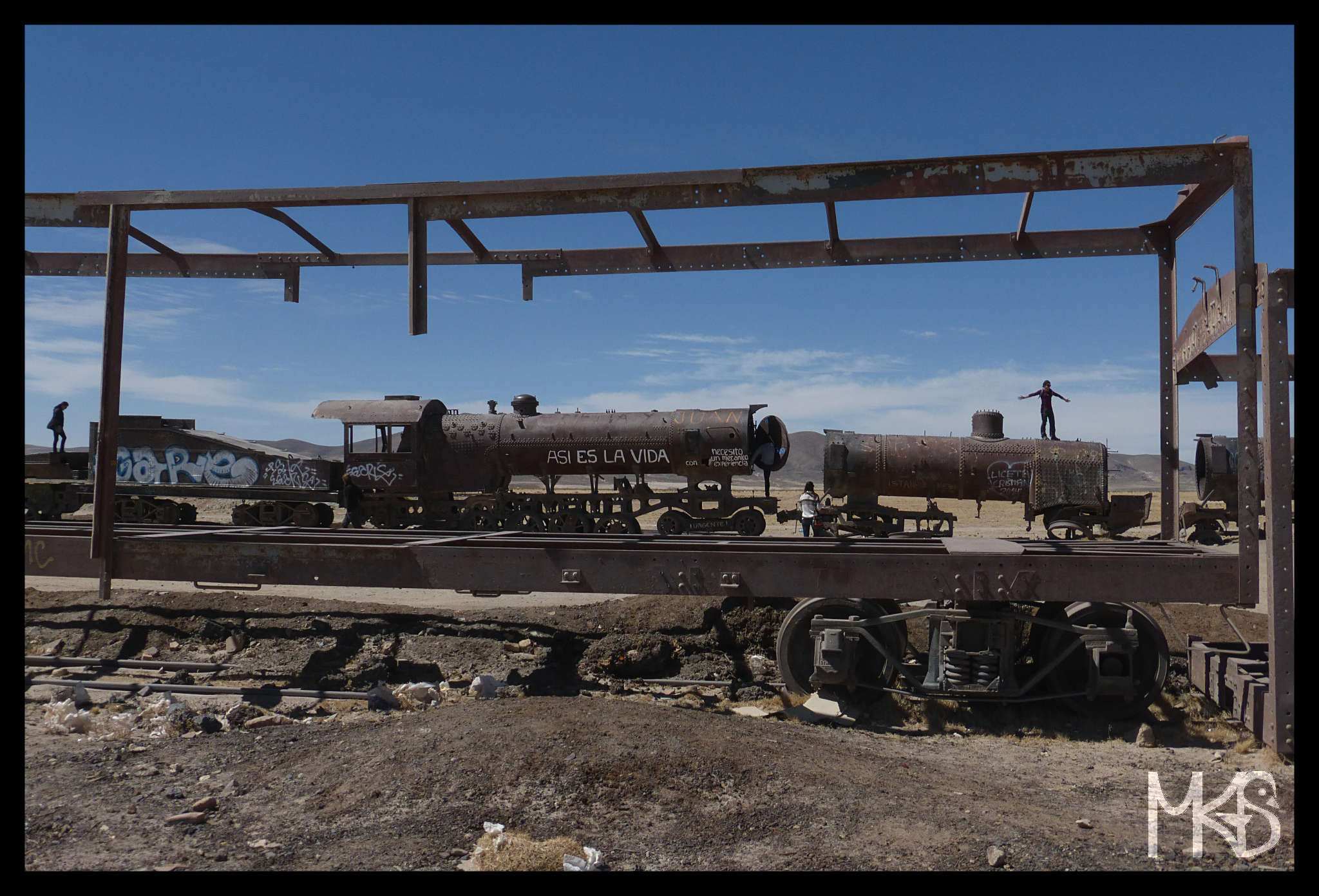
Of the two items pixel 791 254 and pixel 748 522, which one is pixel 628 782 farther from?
pixel 748 522

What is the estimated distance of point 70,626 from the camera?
10.3 m

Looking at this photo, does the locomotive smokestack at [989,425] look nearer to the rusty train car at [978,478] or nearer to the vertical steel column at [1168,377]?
the rusty train car at [978,478]

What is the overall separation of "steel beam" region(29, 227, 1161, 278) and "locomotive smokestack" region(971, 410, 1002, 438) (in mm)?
10804

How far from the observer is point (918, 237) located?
316 inches

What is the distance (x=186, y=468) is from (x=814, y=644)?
18604 millimetres

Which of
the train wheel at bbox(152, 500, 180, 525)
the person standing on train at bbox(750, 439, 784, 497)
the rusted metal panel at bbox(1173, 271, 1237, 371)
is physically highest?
the rusted metal panel at bbox(1173, 271, 1237, 371)

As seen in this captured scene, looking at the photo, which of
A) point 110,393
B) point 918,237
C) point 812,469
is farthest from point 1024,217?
point 812,469

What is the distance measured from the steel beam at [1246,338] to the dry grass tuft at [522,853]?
5166 mm

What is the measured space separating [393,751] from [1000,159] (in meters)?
6.07

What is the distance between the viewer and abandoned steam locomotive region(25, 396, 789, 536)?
19.0 meters

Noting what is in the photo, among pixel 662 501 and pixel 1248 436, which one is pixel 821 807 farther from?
pixel 662 501

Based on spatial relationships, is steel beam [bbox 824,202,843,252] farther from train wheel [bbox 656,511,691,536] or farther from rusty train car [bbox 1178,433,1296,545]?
rusty train car [bbox 1178,433,1296,545]

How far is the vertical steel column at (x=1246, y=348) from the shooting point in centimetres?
571

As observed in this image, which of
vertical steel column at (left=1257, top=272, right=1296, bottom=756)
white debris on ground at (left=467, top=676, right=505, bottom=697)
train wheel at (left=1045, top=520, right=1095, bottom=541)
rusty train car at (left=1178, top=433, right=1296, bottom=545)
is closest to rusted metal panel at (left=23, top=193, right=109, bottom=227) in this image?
white debris on ground at (left=467, top=676, right=505, bottom=697)
